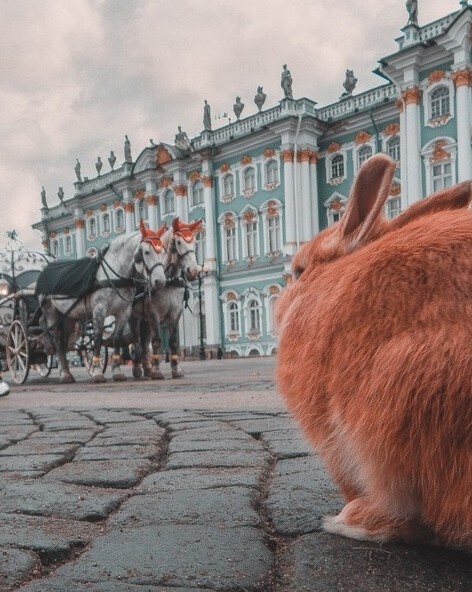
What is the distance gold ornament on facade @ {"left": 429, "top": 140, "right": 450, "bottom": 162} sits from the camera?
23.9 meters

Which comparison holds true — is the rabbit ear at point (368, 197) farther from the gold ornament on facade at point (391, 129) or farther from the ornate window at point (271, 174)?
the ornate window at point (271, 174)

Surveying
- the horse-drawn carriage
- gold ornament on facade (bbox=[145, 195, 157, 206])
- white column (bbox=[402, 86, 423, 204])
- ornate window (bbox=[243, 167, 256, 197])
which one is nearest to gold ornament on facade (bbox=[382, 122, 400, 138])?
white column (bbox=[402, 86, 423, 204])

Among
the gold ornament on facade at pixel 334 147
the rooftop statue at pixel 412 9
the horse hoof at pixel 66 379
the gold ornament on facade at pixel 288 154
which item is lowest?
the horse hoof at pixel 66 379

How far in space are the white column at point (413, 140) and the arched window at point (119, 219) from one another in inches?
701

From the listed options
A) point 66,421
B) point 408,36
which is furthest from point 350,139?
point 66,421

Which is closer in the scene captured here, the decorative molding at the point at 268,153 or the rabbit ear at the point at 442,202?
the rabbit ear at the point at 442,202

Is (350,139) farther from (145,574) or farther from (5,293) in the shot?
(145,574)

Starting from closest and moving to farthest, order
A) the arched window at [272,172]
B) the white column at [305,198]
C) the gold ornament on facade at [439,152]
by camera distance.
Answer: the gold ornament on facade at [439,152], the white column at [305,198], the arched window at [272,172]

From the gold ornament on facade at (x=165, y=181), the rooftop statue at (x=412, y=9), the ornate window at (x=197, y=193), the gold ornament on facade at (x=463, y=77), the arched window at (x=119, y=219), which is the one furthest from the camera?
the arched window at (x=119, y=219)

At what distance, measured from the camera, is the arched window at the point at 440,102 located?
2408cm

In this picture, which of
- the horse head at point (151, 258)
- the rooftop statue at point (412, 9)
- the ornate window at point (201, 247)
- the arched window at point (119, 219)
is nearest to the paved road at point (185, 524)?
the horse head at point (151, 258)

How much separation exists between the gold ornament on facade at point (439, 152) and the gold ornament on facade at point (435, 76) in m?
2.20

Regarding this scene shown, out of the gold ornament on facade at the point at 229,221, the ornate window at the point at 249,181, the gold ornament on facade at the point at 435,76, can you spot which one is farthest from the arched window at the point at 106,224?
the gold ornament on facade at the point at 435,76

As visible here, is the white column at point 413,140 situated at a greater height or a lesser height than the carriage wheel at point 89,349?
greater
